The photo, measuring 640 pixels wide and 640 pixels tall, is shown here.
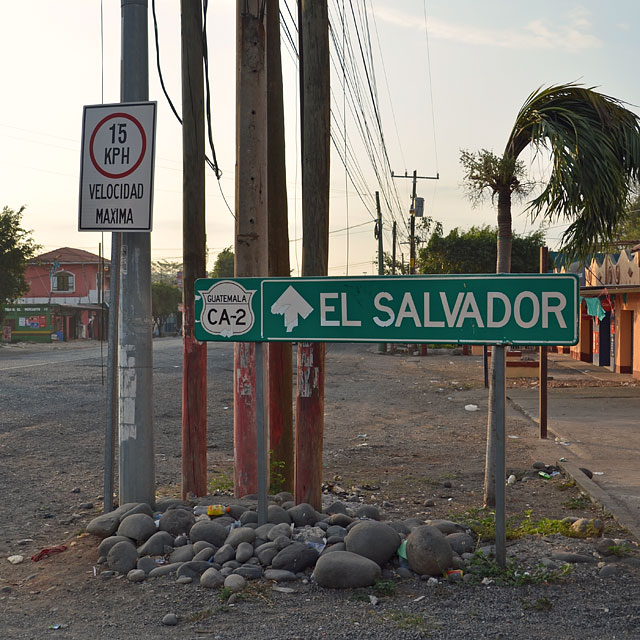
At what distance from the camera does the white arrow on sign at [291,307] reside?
5.62 meters

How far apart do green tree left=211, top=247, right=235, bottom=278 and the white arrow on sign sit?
95.3m

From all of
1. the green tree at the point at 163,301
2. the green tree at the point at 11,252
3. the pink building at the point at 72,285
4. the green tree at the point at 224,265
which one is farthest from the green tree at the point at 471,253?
the green tree at the point at 224,265

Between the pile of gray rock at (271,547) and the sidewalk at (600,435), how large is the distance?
1.95 metres

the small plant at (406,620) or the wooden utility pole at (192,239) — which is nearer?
the small plant at (406,620)

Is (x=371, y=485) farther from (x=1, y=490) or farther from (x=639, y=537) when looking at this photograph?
(x=1, y=490)

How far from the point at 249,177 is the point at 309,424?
214 centimetres

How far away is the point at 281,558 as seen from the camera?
5.07 m

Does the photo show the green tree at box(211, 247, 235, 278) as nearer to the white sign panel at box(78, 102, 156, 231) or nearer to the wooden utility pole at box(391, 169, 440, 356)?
the wooden utility pole at box(391, 169, 440, 356)

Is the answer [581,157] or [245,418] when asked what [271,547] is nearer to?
[245,418]

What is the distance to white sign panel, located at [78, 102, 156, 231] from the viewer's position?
5961 millimetres

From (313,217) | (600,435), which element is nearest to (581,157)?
(313,217)

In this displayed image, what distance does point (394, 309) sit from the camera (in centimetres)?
539

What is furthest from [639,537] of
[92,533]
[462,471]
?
[92,533]

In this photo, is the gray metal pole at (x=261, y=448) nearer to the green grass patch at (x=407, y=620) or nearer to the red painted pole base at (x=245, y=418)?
the red painted pole base at (x=245, y=418)
